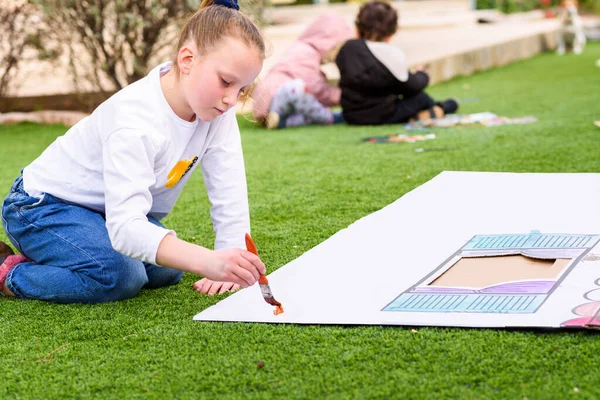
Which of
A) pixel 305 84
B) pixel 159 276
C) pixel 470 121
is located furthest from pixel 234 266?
pixel 305 84

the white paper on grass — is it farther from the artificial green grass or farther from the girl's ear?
the girl's ear

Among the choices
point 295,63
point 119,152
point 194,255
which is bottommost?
point 295,63

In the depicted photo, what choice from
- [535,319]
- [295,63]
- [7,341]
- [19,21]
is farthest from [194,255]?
[19,21]

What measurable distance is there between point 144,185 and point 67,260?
1.04 feet

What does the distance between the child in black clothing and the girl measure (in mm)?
2370

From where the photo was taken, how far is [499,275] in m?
1.62

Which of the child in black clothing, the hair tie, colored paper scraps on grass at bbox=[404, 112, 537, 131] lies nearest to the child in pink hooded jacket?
the child in black clothing

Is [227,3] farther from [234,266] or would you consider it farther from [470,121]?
[470,121]

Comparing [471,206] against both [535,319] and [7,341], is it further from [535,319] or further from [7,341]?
[7,341]

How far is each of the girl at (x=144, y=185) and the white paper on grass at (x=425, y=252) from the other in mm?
135

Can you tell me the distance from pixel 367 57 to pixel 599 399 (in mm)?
3178

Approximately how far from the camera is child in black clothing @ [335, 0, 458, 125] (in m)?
4.12

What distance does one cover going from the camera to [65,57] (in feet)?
16.4

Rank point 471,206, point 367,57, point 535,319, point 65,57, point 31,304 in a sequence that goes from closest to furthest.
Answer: point 535,319 → point 31,304 → point 471,206 → point 367,57 → point 65,57
